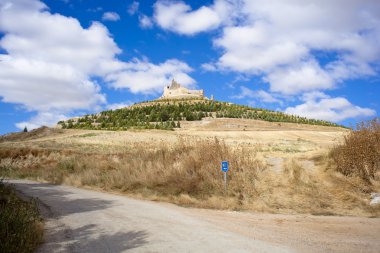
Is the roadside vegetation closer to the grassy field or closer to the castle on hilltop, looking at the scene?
the grassy field

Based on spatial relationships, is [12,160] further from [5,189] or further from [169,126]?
[169,126]

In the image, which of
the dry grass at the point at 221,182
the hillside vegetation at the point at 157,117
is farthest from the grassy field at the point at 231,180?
the hillside vegetation at the point at 157,117

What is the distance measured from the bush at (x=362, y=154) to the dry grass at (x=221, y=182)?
52cm

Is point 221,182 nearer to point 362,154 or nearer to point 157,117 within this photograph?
point 362,154

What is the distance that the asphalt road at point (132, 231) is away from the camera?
686 centimetres

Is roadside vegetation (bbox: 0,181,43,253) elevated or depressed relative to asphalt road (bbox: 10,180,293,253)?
elevated

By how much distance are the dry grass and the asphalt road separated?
2.38 m

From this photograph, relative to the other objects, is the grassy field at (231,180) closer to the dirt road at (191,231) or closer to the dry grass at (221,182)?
the dry grass at (221,182)

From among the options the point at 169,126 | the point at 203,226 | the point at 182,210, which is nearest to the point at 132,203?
Result: the point at 182,210

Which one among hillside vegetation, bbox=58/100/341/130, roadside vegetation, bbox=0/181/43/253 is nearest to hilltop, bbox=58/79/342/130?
hillside vegetation, bbox=58/100/341/130

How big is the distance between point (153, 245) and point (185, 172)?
788 centimetres

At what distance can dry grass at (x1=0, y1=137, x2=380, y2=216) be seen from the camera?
38.7 feet

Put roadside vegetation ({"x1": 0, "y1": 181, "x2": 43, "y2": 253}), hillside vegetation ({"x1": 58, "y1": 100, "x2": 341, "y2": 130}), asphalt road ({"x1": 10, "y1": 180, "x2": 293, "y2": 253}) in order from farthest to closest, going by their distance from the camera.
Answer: hillside vegetation ({"x1": 58, "y1": 100, "x2": 341, "y2": 130}) < asphalt road ({"x1": 10, "y1": 180, "x2": 293, "y2": 253}) < roadside vegetation ({"x1": 0, "y1": 181, "x2": 43, "y2": 253})

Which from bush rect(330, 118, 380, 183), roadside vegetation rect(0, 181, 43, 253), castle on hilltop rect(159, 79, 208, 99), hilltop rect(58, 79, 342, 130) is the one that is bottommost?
roadside vegetation rect(0, 181, 43, 253)
